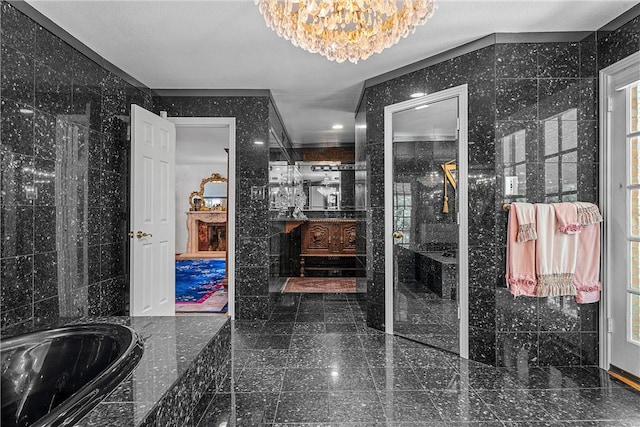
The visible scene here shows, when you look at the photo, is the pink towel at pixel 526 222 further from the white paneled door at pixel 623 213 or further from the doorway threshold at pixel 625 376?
the doorway threshold at pixel 625 376

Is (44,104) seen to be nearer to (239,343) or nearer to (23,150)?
(23,150)

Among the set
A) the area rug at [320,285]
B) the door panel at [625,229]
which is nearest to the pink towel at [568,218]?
the door panel at [625,229]

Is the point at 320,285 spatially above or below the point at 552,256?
below

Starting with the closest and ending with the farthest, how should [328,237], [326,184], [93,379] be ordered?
[93,379]
[328,237]
[326,184]

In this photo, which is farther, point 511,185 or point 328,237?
point 328,237

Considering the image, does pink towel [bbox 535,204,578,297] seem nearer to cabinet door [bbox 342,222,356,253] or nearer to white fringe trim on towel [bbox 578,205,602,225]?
white fringe trim on towel [bbox 578,205,602,225]

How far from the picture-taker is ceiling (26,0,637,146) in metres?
2.36

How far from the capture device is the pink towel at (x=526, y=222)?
8.26 feet

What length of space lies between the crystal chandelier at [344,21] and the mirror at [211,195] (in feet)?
24.4

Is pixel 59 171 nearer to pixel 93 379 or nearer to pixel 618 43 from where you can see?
pixel 93 379

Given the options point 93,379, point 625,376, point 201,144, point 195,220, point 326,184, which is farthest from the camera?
point 195,220

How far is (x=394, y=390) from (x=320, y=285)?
327 centimetres

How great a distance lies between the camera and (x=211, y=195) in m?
9.16

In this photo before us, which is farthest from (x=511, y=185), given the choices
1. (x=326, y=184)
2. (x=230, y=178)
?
(x=326, y=184)
